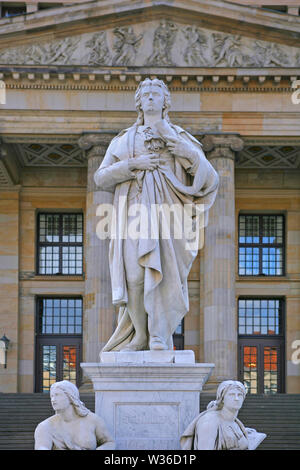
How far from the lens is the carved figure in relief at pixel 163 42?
48062 mm

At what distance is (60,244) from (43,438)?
46.8 meters

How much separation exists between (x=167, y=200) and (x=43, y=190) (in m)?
45.1

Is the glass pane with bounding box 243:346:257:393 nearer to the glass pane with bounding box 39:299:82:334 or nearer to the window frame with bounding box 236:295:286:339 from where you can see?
A: the window frame with bounding box 236:295:286:339

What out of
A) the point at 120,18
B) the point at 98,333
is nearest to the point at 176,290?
the point at 98,333

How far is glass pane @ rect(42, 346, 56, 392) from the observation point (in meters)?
53.6

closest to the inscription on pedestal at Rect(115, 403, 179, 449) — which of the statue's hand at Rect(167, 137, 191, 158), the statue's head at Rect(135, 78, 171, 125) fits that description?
the statue's hand at Rect(167, 137, 191, 158)

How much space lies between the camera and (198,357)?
5075 cm

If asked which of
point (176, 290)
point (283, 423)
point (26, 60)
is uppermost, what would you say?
point (26, 60)

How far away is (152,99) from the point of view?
10.9m

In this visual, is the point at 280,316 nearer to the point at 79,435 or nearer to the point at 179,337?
the point at 179,337

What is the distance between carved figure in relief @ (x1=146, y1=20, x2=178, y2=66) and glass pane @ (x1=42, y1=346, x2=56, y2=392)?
48.6 ft

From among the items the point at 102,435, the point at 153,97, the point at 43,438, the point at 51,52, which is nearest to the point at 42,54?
the point at 51,52

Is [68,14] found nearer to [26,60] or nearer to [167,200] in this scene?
[26,60]

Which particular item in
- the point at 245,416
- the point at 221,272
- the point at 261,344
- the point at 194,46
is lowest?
the point at 245,416
